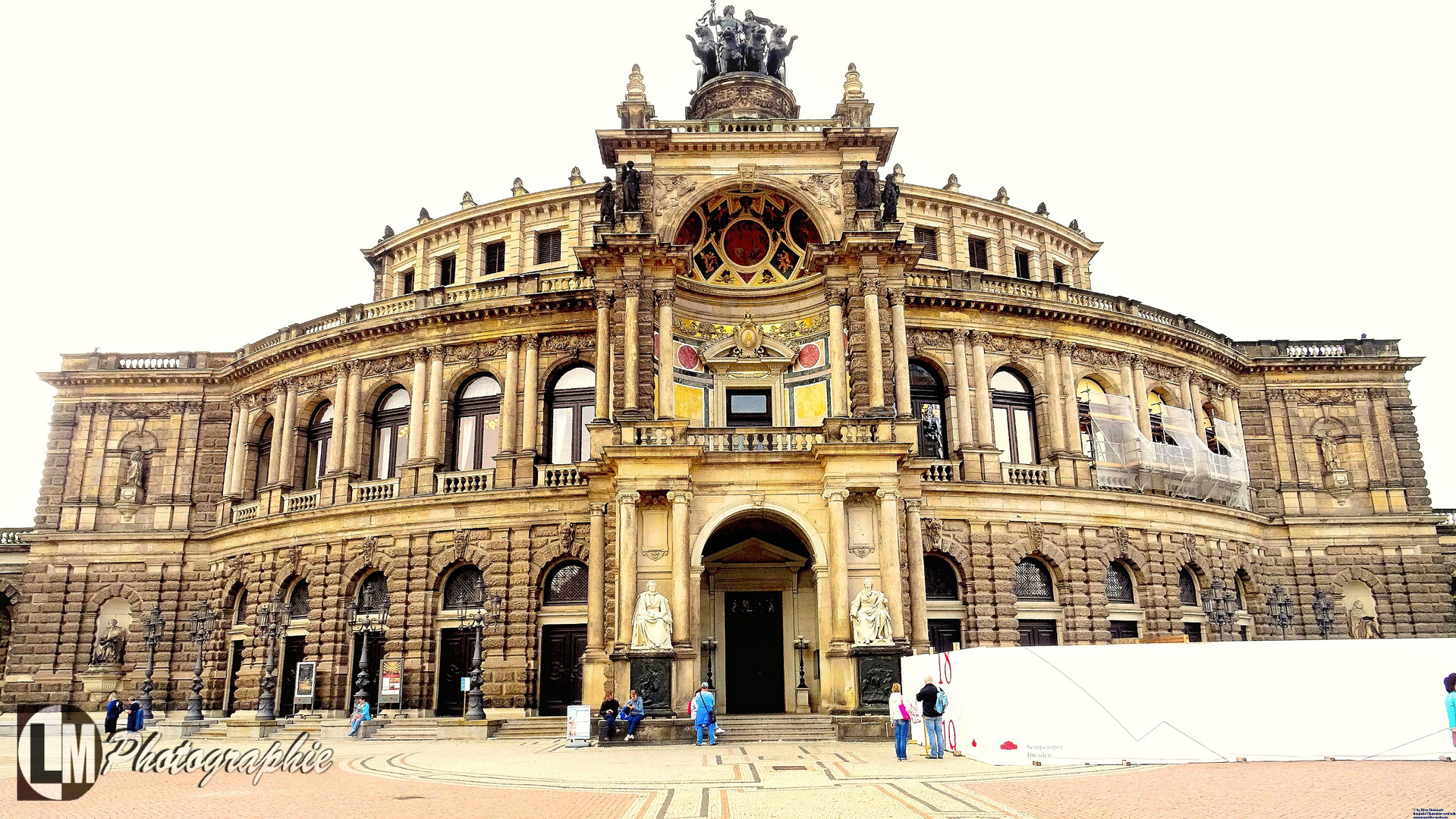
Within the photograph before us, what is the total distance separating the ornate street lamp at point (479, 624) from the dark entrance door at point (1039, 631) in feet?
60.6

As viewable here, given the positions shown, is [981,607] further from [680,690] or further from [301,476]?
[301,476]

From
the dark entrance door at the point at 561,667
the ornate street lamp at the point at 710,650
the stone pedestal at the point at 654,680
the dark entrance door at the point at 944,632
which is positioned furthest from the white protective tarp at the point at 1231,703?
the dark entrance door at the point at 561,667

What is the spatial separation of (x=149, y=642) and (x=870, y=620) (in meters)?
27.0

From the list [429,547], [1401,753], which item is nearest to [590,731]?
[429,547]

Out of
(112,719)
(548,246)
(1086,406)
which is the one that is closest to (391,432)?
(548,246)

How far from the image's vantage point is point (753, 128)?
3334 cm

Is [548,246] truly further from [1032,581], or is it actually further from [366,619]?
[1032,581]

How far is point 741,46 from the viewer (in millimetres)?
40469

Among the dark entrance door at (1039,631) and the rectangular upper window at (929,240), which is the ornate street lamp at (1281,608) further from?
the rectangular upper window at (929,240)

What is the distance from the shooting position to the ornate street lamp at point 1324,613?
3878 cm

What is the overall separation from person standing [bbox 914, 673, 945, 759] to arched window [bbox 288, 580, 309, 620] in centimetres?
2664

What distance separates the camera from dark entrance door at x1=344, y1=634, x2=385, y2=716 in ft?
117

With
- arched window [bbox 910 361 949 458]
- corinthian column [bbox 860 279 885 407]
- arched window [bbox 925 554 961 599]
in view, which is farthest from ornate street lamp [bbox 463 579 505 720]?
arched window [bbox 910 361 949 458]

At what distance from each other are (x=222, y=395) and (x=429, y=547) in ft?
50.0
